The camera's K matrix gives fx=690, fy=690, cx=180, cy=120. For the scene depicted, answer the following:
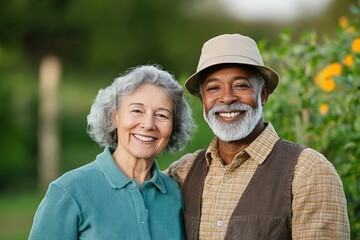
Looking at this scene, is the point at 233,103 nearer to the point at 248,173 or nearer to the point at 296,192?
the point at 248,173

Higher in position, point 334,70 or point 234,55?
point 334,70

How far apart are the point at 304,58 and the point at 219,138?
4.64ft

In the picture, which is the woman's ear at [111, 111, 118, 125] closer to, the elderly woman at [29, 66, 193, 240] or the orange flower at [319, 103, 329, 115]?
the elderly woman at [29, 66, 193, 240]

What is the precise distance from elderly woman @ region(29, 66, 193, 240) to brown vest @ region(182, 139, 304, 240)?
29 cm

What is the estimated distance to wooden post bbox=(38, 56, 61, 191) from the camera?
54.8 feet

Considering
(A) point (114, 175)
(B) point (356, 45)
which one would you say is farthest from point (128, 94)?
(B) point (356, 45)

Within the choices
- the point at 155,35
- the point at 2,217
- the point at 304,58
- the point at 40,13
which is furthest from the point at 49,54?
the point at 304,58

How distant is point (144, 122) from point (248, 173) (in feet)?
1.83

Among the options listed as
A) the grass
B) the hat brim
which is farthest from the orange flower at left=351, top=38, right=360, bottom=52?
the grass

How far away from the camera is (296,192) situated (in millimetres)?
2959

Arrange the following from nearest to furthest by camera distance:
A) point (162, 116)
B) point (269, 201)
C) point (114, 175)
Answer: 1. point (269, 201)
2. point (114, 175)
3. point (162, 116)

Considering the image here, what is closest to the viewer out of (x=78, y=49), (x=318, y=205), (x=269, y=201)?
(x=318, y=205)

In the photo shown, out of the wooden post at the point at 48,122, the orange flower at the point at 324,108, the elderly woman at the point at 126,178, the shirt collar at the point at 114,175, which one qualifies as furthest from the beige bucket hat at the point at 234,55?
the wooden post at the point at 48,122

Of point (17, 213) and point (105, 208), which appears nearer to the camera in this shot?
point (105, 208)
